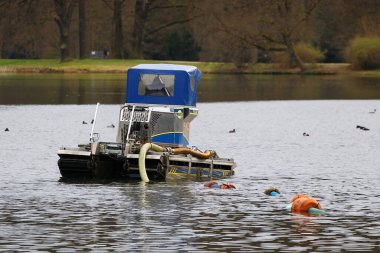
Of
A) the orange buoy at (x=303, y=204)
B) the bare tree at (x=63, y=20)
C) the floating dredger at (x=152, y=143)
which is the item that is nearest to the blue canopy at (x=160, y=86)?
the floating dredger at (x=152, y=143)

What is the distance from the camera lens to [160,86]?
44.8 m

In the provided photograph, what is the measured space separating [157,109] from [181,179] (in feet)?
10.4

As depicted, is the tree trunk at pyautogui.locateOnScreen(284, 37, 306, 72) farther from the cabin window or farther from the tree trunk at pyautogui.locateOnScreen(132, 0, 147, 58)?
the cabin window

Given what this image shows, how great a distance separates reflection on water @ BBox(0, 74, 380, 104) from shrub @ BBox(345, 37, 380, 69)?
18.5 feet

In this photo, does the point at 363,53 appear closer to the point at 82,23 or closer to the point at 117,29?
the point at 117,29

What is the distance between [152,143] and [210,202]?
6.25 metres

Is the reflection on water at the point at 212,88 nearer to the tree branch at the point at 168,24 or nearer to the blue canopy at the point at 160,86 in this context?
the tree branch at the point at 168,24

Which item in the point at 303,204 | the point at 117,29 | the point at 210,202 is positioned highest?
the point at 117,29

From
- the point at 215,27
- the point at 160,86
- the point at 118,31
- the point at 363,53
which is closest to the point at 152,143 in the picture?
the point at 160,86

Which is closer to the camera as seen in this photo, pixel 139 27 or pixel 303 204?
pixel 303 204

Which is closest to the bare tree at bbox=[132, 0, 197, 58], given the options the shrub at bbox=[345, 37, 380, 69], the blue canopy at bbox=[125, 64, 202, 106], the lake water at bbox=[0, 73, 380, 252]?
the shrub at bbox=[345, 37, 380, 69]

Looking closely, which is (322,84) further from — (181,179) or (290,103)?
(181,179)

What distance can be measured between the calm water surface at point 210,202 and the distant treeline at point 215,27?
76.4 metres

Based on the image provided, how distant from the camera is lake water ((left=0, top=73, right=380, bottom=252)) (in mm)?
29391
